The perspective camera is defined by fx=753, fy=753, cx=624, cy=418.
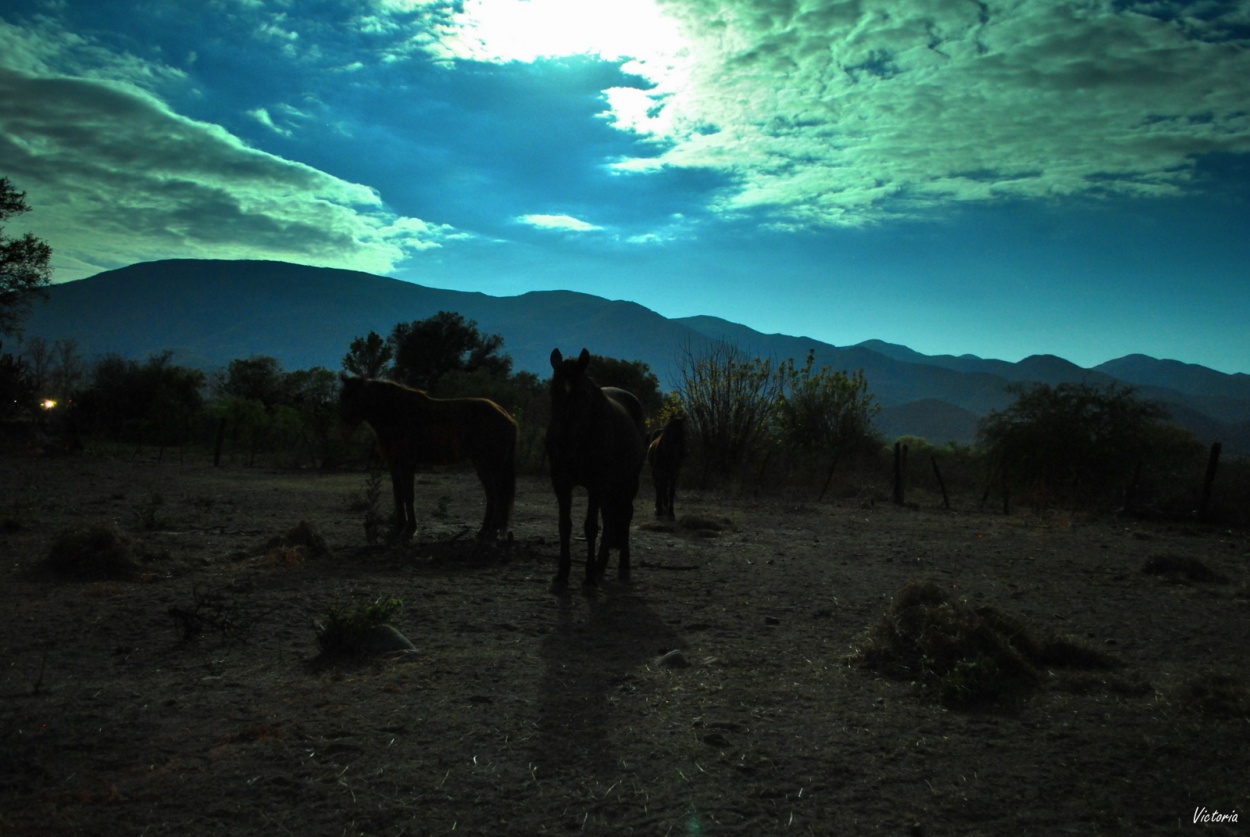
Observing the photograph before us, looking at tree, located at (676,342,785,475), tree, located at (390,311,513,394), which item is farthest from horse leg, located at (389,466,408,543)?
tree, located at (390,311,513,394)

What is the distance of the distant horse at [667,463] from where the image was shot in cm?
1409

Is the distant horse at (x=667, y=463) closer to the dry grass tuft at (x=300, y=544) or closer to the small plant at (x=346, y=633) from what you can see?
the dry grass tuft at (x=300, y=544)

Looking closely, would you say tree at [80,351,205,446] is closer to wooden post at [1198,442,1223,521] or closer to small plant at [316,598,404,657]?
small plant at [316,598,404,657]

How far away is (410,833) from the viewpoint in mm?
2689

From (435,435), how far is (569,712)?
6.30m

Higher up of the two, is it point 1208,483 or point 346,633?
point 1208,483

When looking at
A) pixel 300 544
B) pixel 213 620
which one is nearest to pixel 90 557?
pixel 300 544

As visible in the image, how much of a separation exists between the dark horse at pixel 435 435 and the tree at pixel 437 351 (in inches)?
1693

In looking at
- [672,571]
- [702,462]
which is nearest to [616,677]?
[672,571]

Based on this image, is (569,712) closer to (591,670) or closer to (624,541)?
(591,670)

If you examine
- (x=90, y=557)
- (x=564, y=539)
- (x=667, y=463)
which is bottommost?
(x=90, y=557)

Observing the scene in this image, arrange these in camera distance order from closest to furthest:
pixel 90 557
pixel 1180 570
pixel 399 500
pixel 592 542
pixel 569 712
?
pixel 569 712 → pixel 90 557 → pixel 592 542 → pixel 1180 570 → pixel 399 500

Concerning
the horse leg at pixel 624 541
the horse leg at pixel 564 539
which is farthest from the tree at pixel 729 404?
the horse leg at pixel 564 539

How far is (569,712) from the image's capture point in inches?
153
